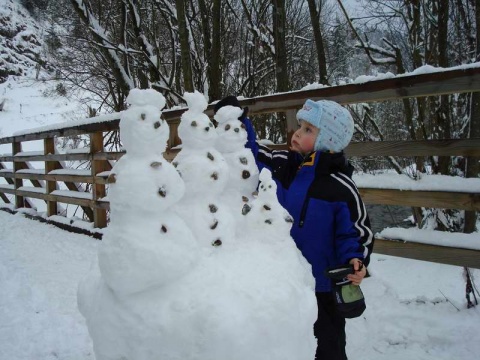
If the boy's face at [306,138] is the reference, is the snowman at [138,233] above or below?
below

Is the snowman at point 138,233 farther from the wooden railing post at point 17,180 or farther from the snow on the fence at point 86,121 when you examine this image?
the wooden railing post at point 17,180

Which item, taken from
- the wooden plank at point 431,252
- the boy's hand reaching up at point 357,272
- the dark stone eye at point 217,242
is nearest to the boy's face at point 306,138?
the boy's hand reaching up at point 357,272

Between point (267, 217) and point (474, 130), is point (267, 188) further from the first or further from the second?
point (474, 130)

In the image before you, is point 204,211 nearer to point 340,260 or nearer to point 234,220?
point 234,220

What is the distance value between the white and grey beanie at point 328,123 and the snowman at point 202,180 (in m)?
0.58

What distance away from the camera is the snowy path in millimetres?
2229

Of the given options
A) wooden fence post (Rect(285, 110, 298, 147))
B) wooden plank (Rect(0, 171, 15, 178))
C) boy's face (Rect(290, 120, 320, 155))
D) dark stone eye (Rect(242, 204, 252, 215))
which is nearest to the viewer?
dark stone eye (Rect(242, 204, 252, 215))

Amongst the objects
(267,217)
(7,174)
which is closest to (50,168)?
(7,174)

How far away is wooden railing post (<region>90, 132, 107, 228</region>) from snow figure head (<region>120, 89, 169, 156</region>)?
3.73 meters

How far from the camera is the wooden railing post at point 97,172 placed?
4.59 meters

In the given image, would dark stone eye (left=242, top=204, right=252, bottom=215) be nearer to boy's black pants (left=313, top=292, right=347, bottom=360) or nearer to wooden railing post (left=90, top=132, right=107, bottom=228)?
boy's black pants (left=313, top=292, right=347, bottom=360)

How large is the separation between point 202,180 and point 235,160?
0.25m

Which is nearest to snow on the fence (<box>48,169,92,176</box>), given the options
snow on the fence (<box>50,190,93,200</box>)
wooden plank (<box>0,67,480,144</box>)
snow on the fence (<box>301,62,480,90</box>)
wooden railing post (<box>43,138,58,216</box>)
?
wooden railing post (<box>43,138,58,216</box>)

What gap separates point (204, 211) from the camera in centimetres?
119
